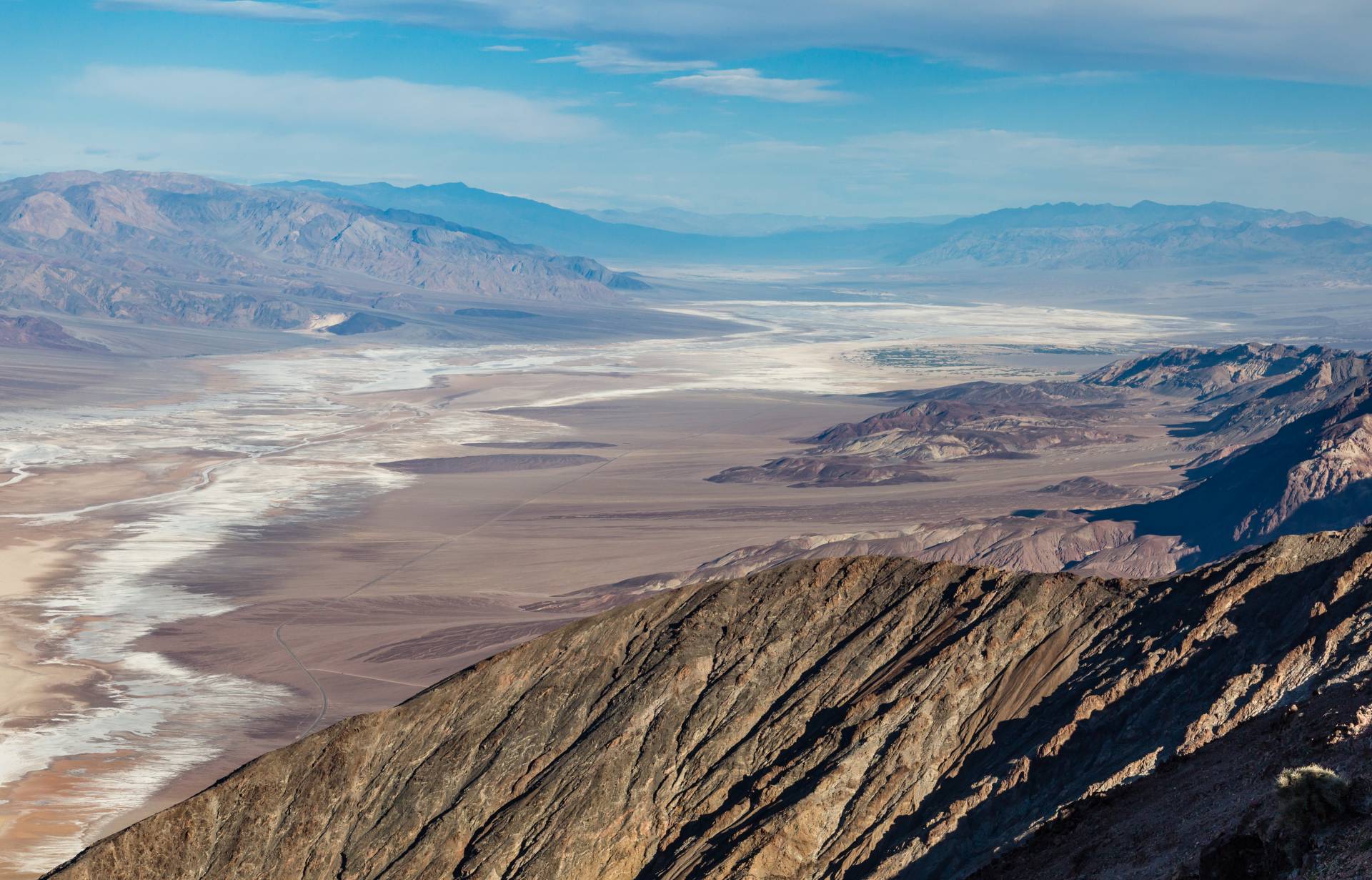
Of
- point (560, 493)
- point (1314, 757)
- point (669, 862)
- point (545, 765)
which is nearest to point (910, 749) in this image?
point (669, 862)

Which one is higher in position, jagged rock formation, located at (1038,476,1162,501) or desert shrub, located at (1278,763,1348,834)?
desert shrub, located at (1278,763,1348,834)

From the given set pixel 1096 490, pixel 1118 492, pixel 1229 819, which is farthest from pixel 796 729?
pixel 1118 492

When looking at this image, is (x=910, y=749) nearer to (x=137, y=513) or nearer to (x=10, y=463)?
(x=137, y=513)

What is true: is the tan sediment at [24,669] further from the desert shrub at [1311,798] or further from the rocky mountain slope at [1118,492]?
the desert shrub at [1311,798]

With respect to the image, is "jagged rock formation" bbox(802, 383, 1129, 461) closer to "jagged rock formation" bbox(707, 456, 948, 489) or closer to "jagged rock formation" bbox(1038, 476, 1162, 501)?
"jagged rock formation" bbox(707, 456, 948, 489)

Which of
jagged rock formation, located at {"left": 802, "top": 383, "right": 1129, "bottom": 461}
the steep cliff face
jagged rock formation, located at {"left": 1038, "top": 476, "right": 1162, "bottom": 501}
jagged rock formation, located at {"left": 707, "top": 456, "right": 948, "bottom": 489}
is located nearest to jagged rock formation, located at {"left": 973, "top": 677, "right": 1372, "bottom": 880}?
the steep cliff face

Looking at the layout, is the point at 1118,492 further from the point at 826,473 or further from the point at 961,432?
the point at 961,432
